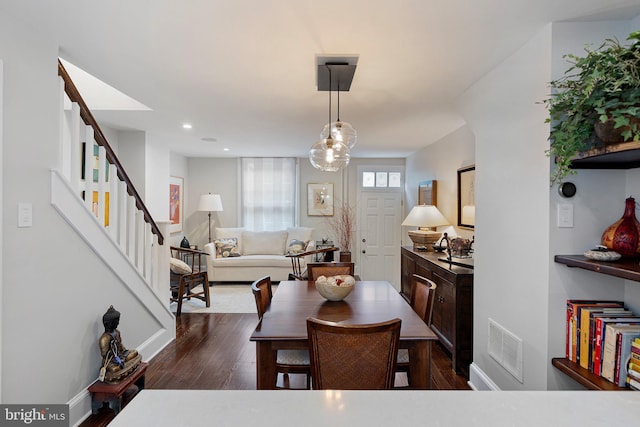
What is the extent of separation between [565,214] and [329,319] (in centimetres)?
140

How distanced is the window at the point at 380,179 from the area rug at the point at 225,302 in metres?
2.98

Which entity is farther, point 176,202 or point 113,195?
point 176,202

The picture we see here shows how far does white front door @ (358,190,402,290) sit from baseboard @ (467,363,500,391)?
383 cm

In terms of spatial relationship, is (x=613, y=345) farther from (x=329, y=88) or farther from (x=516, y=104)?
(x=329, y=88)

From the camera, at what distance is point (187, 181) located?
6.74 meters

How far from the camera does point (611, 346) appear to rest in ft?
4.97

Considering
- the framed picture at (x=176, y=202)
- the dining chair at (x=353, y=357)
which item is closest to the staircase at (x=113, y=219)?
the dining chair at (x=353, y=357)

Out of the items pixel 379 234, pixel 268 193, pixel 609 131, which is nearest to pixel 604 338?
pixel 609 131

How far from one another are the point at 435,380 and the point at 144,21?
10.4 ft

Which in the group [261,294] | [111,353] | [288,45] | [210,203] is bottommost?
[111,353]

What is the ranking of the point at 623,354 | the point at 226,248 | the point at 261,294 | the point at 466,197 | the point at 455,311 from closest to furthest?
the point at 623,354, the point at 261,294, the point at 455,311, the point at 466,197, the point at 226,248

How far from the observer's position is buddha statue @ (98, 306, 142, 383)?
2.26 m

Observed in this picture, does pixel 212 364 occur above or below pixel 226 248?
below

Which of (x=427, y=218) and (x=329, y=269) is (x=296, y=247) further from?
(x=329, y=269)
